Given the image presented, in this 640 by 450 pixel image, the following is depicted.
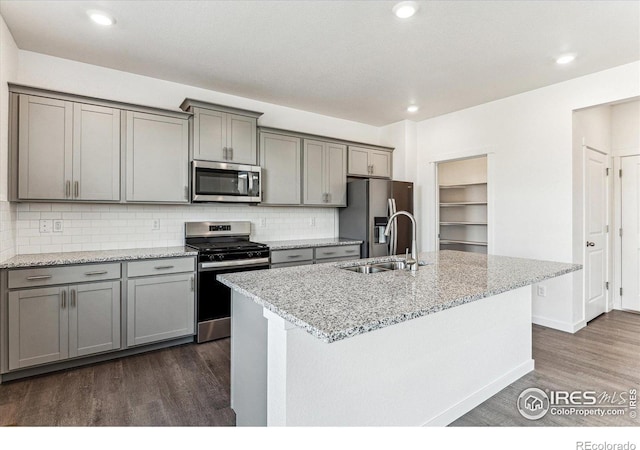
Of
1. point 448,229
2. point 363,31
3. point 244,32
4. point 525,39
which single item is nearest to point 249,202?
point 244,32

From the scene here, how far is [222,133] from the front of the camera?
3535 mm

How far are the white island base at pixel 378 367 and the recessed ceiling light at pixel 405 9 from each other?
1964mm

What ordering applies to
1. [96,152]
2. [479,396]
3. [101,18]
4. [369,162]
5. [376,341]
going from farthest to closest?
[369,162]
[96,152]
[101,18]
[479,396]
[376,341]

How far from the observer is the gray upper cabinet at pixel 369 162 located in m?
4.68

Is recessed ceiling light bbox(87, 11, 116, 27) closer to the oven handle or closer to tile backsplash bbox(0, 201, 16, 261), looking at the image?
tile backsplash bbox(0, 201, 16, 261)

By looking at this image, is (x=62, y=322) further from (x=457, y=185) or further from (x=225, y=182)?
(x=457, y=185)

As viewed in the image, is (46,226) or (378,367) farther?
(46,226)

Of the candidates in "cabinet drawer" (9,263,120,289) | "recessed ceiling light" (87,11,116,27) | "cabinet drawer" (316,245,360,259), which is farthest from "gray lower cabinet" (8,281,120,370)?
"cabinet drawer" (316,245,360,259)

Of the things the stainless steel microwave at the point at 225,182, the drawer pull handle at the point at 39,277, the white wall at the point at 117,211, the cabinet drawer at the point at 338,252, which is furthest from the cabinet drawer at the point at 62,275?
the cabinet drawer at the point at 338,252

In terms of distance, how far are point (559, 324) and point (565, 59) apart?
2.60 metres

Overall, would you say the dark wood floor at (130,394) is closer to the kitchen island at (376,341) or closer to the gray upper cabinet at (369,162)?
the kitchen island at (376,341)

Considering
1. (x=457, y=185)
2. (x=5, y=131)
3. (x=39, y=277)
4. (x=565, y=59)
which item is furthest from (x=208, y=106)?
(x=457, y=185)

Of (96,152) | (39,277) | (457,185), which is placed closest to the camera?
(39,277)
